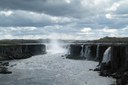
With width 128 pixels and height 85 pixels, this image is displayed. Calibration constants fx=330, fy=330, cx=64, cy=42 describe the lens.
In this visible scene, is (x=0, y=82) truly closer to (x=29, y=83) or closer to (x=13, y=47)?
(x=29, y=83)

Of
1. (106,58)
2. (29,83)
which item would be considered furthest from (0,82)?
(106,58)

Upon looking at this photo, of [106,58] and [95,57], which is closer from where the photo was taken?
[106,58]

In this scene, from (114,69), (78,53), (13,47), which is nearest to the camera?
(114,69)

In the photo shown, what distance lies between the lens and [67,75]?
217 ft

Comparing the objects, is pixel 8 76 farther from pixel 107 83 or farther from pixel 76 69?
pixel 107 83

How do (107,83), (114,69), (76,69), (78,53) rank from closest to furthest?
(107,83) → (114,69) → (76,69) → (78,53)

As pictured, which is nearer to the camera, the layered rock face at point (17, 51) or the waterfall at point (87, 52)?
Result: the waterfall at point (87, 52)

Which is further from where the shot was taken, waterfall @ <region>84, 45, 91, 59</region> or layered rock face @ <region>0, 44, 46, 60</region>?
layered rock face @ <region>0, 44, 46, 60</region>

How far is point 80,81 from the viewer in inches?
2296

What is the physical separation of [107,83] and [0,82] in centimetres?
1898

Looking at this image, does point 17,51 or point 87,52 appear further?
point 17,51

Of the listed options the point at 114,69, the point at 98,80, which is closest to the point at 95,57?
the point at 114,69

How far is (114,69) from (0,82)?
2246 centimetres

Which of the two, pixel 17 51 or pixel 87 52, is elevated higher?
pixel 87 52
